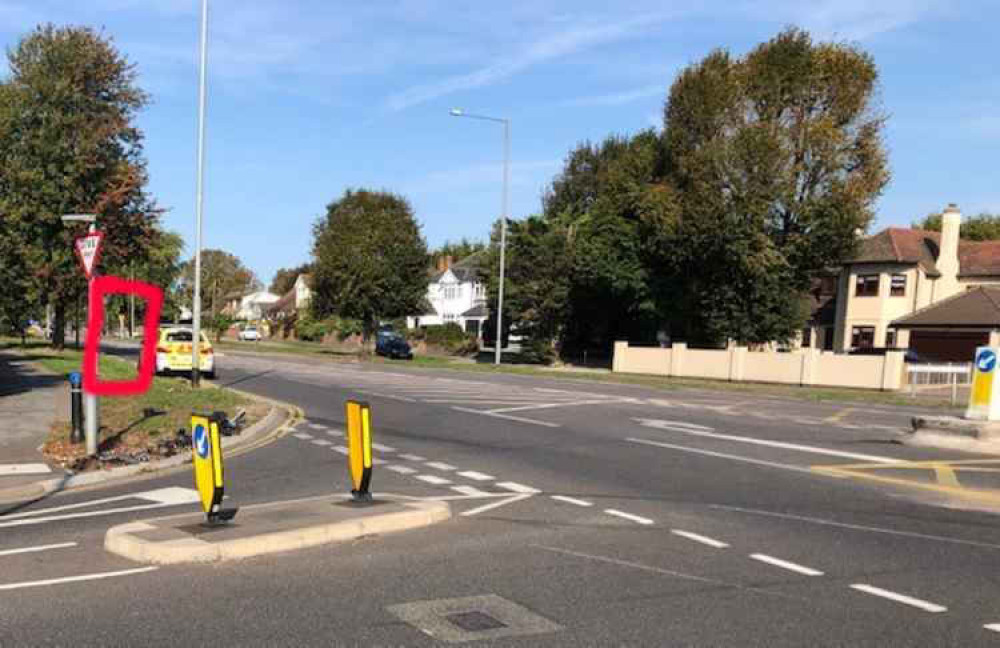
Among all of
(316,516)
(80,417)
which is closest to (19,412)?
(80,417)

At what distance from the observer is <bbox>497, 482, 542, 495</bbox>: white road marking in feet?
32.3

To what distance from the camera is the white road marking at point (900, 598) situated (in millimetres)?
5652

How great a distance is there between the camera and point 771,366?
35.3 meters

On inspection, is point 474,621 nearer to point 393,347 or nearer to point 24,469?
point 24,469

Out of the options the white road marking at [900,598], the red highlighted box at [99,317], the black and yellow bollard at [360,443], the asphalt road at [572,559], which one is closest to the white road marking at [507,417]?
the asphalt road at [572,559]

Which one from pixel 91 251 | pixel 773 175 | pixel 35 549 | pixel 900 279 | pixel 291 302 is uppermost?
pixel 773 175

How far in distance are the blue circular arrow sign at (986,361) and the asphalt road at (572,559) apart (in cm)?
211

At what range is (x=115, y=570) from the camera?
20.9ft

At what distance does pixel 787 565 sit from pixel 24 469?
9246 mm

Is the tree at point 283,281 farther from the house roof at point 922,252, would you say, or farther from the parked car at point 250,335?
the house roof at point 922,252

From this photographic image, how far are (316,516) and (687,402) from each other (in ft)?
55.1

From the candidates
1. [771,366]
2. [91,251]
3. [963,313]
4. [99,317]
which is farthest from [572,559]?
[963,313]

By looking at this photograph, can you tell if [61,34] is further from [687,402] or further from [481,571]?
[481,571]

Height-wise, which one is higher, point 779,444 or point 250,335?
point 779,444
